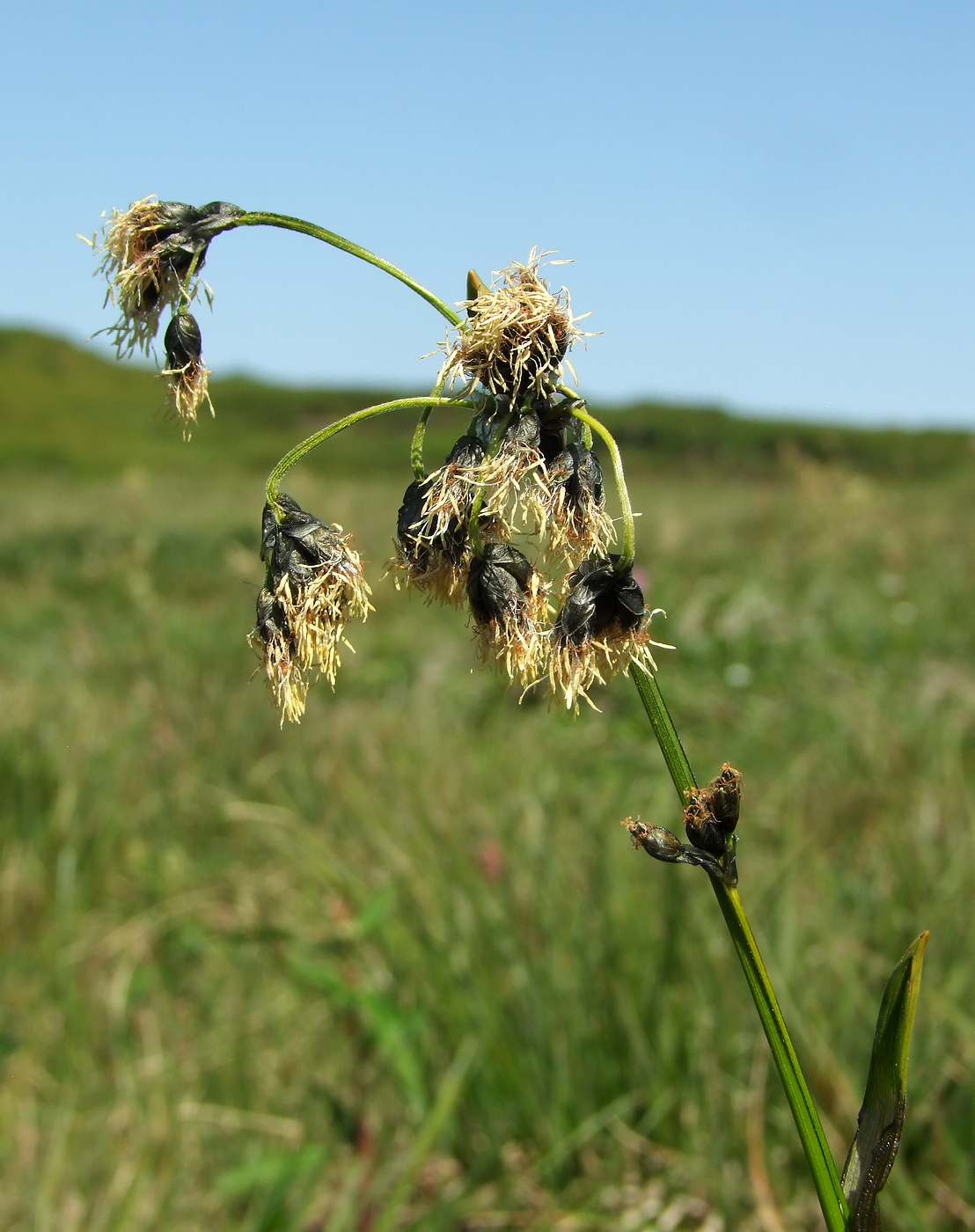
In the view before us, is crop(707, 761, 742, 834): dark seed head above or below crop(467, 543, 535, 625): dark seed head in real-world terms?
below

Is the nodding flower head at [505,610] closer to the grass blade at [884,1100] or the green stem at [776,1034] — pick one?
the green stem at [776,1034]

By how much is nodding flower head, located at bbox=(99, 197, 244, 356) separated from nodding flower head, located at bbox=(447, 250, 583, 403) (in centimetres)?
23

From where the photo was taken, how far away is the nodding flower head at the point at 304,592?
31.9 inches

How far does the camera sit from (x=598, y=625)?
0.77 m

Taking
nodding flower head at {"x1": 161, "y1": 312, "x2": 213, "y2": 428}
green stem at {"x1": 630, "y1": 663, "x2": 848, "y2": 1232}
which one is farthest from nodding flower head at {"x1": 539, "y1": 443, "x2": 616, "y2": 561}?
nodding flower head at {"x1": 161, "y1": 312, "x2": 213, "y2": 428}

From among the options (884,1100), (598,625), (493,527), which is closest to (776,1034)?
(884,1100)

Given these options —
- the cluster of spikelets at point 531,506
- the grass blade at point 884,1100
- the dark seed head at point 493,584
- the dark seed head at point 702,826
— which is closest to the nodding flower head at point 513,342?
the cluster of spikelets at point 531,506

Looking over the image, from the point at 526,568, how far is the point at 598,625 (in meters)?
0.07

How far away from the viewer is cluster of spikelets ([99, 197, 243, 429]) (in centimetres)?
84

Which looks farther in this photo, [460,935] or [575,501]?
[460,935]

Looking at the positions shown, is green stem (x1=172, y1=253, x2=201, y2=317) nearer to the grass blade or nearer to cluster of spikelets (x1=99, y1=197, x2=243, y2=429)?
cluster of spikelets (x1=99, y1=197, x2=243, y2=429)

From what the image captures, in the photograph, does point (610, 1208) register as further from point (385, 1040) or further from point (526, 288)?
point (526, 288)

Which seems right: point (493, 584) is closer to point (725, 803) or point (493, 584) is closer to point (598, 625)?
point (598, 625)

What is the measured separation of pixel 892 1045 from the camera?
0.76 metres
